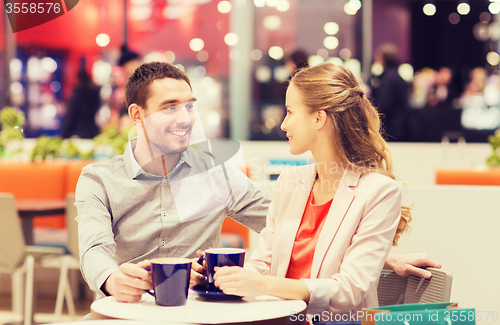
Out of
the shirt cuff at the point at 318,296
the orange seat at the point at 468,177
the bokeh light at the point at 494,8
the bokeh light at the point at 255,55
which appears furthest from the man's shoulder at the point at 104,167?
the bokeh light at the point at 494,8

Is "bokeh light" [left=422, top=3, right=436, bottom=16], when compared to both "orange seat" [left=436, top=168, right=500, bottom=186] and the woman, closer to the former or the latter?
"orange seat" [left=436, top=168, right=500, bottom=186]

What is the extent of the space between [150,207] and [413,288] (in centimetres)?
79

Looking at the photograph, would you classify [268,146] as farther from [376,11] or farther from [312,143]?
[312,143]

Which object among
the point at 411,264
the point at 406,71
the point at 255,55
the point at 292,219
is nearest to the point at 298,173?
the point at 292,219

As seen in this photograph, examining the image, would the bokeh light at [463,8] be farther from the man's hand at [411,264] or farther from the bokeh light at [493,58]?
the man's hand at [411,264]

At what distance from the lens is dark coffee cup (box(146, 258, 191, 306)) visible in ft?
3.67

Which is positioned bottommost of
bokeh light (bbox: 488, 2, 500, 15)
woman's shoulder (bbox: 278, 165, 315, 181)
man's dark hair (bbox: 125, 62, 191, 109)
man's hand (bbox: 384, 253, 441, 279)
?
man's hand (bbox: 384, 253, 441, 279)

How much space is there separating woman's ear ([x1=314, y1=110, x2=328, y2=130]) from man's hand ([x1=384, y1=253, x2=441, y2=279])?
1.38 ft

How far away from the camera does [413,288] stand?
4.78ft

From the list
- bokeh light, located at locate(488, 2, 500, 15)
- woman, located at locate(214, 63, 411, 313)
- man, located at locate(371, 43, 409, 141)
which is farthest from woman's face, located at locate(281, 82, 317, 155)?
bokeh light, located at locate(488, 2, 500, 15)

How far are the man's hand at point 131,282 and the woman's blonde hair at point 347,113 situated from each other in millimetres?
633

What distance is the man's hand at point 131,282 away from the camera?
1170mm

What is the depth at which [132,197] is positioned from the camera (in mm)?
1620

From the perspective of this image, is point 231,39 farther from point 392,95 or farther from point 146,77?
point 146,77
